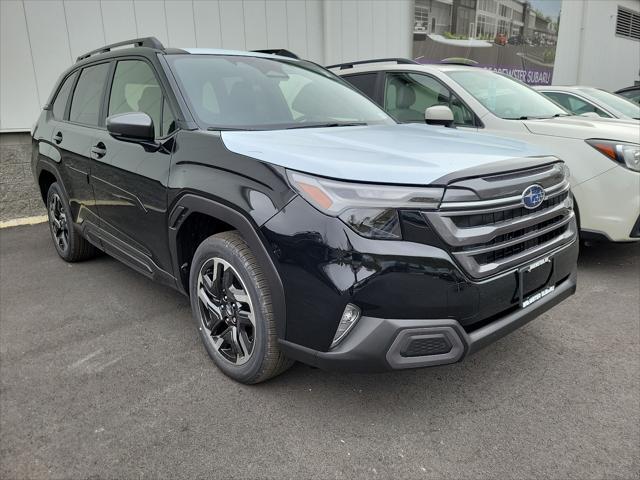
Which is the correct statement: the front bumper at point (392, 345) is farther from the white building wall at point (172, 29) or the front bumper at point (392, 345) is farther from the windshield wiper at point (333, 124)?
the white building wall at point (172, 29)

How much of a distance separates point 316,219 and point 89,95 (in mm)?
2754

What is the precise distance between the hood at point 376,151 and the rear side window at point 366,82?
8.97ft

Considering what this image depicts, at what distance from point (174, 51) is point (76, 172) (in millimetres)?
1315

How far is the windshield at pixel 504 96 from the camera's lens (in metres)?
4.63

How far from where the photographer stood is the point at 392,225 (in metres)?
1.93

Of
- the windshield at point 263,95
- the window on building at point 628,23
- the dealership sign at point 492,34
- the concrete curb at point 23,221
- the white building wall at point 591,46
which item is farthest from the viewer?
the window on building at point 628,23

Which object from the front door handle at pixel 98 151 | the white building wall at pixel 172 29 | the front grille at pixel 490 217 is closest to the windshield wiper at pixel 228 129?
the front door handle at pixel 98 151

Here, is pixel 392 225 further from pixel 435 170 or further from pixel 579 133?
pixel 579 133

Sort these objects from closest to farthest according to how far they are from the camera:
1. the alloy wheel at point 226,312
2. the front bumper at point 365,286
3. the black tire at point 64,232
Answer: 1. the front bumper at point 365,286
2. the alloy wheel at point 226,312
3. the black tire at point 64,232

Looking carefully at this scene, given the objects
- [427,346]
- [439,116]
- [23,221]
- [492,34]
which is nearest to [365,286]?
[427,346]

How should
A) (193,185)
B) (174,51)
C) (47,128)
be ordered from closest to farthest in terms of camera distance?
(193,185) < (174,51) < (47,128)

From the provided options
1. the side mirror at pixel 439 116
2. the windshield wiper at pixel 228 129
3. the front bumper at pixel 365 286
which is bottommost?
the front bumper at pixel 365 286

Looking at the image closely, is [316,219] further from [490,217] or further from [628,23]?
[628,23]

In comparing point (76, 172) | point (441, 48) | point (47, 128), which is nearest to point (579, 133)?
point (76, 172)
